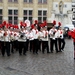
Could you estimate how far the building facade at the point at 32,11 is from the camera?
55.7 meters

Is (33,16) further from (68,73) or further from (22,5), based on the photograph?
(68,73)

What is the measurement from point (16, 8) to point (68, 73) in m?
44.7

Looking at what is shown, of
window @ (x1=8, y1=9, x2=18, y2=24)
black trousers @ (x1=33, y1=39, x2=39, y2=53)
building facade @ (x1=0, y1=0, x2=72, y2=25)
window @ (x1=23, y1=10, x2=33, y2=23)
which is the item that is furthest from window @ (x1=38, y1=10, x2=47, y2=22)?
black trousers @ (x1=33, y1=39, x2=39, y2=53)

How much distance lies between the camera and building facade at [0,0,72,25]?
55656 millimetres

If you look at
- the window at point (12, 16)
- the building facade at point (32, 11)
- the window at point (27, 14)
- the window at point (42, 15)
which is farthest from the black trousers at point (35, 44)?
the window at point (42, 15)

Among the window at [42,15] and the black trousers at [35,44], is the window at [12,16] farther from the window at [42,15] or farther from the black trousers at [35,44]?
the black trousers at [35,44]

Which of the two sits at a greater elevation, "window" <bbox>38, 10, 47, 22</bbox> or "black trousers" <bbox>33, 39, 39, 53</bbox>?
"window" <bbox>38, 10, 47, 22</bbox>

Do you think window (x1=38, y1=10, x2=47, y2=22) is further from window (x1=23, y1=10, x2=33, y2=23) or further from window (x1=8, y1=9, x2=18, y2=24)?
window (x1=8, y1=9, x2=18, y2=24)

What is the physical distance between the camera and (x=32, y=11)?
5709 cm

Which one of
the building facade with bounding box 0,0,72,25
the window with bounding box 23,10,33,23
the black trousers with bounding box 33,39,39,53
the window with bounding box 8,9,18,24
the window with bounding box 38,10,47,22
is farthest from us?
the window with bounding box 38,10,47,22

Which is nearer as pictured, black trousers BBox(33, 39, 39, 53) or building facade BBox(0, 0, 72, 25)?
black trousers BBox(33, 39, 39, 53)

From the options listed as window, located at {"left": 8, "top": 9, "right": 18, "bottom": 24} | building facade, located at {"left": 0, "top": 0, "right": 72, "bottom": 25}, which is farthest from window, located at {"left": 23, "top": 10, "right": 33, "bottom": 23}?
window, located at {"left": 8, "top": 9, "right": 18, "bottom": 24}

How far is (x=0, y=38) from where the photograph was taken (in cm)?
1984

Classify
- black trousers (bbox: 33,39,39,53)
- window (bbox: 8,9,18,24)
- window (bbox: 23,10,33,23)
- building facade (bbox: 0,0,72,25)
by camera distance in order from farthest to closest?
window (bbox: 23,10,33,23)
window (bbox: 8,9,18,24)
building facade (bbox: 0,0,72,25)
black trousers (bbox: 33,39,39,53)
